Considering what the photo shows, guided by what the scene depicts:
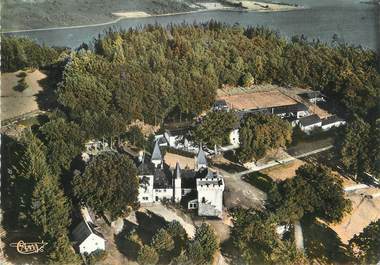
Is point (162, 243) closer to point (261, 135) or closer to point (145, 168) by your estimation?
point (145, 168)

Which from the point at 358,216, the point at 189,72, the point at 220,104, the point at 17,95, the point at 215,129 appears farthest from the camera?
the point at 189,72

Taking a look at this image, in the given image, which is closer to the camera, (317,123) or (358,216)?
(358,216)

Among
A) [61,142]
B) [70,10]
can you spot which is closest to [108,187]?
[61,142]

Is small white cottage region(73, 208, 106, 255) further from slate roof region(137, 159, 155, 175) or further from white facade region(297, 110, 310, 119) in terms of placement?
white facade region(297, 110, 310, 119)

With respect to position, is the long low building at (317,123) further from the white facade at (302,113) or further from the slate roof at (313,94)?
the slate roof at (313,94)

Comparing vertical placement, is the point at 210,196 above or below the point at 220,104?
above

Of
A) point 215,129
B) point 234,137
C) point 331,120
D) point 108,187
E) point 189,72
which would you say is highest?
point 189,72

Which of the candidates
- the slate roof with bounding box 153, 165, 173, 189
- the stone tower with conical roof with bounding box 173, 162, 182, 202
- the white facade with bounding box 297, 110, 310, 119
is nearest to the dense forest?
the white facade with bounding box 297, 110, 310, 119

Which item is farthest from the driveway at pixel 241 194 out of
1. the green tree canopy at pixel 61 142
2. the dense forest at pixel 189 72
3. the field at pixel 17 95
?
the field at pixel 17 95
